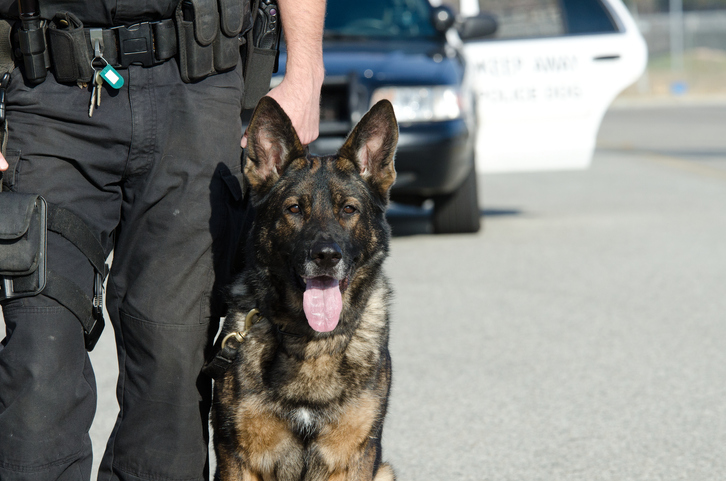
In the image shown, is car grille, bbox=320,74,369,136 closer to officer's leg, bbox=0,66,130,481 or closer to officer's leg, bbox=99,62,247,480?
officer's leg, bbox=99,62,247,480

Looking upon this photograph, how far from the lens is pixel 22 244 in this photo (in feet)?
7.64

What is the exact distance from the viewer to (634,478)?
136 inches

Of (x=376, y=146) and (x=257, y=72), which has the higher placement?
(x=257, y=72)

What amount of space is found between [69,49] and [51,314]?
0.67 m

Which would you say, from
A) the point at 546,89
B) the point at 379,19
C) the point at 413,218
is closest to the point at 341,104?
the point at 379,19

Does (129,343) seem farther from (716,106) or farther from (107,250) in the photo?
(716,106)

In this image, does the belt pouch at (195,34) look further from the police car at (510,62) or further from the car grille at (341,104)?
the police car at (510,62)

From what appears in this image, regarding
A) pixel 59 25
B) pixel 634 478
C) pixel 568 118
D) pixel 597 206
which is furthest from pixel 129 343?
pixel 597 206

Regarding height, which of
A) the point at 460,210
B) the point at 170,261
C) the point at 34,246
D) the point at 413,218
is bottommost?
the point at 413,218

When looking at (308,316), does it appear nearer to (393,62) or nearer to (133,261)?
(133,261)

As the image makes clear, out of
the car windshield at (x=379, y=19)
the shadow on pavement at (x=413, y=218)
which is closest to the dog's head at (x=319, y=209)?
the car windshield at (x=379, y=19)

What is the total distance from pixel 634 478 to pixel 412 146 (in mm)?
4005

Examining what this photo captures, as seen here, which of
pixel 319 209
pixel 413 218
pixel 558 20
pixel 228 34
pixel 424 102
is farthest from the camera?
pixel 413 218

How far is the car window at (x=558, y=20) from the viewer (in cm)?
853
